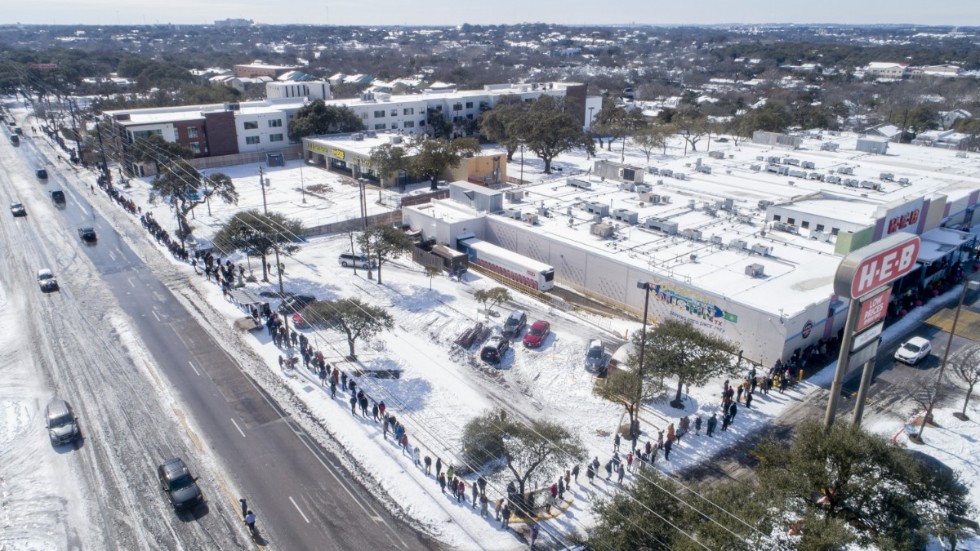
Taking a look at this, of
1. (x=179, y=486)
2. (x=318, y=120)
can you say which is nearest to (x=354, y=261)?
(x=179, y=486)

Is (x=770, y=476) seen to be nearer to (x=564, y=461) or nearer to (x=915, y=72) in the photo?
(x=564, y=461)

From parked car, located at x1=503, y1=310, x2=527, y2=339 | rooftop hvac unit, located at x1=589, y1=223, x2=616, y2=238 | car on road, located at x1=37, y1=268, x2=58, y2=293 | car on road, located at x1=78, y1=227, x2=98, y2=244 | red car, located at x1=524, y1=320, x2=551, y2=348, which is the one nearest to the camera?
red car, located at x1=524, y1=320, x2=551, y2=348

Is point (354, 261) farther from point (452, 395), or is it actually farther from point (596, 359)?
point (596, 359)

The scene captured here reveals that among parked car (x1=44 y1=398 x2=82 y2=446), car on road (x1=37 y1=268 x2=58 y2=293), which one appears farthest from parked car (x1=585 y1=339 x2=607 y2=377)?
car on road (x1=37 y1=268 x2=58 y2=293)

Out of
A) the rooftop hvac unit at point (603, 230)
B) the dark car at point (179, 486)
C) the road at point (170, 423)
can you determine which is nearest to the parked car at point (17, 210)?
the road at point (170, 423)

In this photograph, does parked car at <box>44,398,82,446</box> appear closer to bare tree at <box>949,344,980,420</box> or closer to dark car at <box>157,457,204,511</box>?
dark car at <box>157,457,204,511</box>

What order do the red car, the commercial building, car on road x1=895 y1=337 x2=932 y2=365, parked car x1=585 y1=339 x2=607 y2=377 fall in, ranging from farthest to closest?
the commercial building < the red car < car on road x1=895 y1=337 x2=932 y2=365 < parked car x1=585 y1=339 x2=607 y2=377

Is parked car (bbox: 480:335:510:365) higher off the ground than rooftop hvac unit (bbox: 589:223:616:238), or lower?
lower
